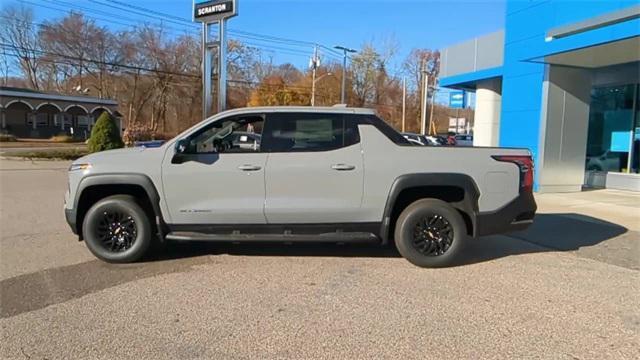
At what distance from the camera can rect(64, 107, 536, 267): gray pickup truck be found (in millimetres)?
5605

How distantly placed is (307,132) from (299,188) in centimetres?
69

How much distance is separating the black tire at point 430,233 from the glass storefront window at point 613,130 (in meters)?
11.0

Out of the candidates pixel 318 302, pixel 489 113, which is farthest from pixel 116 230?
pixel 489 113

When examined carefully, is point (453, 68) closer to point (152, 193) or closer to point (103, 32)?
point (152, 193)

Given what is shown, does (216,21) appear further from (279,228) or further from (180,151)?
(279,228)

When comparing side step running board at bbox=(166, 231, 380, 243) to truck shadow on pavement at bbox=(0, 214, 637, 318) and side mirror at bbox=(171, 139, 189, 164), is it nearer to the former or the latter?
truck shadow on pavement at bbox=(0, 214, 637, 318)

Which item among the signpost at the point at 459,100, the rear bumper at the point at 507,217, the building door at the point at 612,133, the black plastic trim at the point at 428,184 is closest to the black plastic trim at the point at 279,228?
the black plastic trim at the point at 428,184

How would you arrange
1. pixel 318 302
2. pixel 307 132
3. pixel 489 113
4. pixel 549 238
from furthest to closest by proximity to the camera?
pixel 489 113 < pixel 549 238 < pixel 307 132 < pixel 318 302

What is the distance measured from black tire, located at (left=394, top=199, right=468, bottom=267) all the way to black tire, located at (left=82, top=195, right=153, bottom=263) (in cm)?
299

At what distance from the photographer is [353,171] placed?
18.4ft

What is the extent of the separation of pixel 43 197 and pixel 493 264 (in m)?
10.2

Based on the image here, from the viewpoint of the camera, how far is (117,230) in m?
5.80

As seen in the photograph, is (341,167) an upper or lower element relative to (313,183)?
upper

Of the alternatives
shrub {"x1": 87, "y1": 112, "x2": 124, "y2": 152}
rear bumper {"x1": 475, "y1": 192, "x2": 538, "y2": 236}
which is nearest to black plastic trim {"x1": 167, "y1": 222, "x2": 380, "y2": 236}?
rear bumper {"x1": 475, "y1": 192, "x2": 538, "y2": 236}
